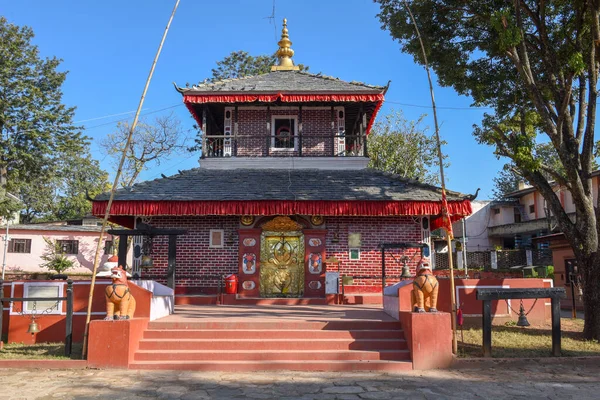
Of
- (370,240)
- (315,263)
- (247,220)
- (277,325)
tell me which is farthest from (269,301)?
(277,325)

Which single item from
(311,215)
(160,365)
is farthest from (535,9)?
(160,365)

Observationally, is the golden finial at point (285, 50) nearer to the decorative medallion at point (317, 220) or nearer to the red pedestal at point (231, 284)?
the decorative medallion at point (317, 220)

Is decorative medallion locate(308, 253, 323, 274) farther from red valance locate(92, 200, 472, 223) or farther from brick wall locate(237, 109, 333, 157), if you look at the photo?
brick wall locate(237, 109, 333, 157)

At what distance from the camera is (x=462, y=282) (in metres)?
12.0

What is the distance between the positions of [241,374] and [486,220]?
Answer: 39374 mm

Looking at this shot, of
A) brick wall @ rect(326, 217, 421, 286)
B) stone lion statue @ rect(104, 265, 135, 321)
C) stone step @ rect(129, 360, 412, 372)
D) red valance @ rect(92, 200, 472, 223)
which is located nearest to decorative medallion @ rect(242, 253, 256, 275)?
red valance @ rect(92, 200, 472, 223)

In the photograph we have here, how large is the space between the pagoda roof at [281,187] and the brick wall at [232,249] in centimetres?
97

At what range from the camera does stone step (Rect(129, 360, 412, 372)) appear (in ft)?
28.4

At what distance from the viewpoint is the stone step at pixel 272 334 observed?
31.2 feet

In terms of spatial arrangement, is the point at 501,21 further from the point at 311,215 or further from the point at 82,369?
the point at 82,369

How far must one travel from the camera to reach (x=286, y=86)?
17734mm

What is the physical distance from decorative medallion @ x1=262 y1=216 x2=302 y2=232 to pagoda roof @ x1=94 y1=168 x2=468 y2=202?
37.7 inches

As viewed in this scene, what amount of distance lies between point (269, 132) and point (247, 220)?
12.4 feet

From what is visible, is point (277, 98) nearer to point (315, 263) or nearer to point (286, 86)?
point (286, 86)
